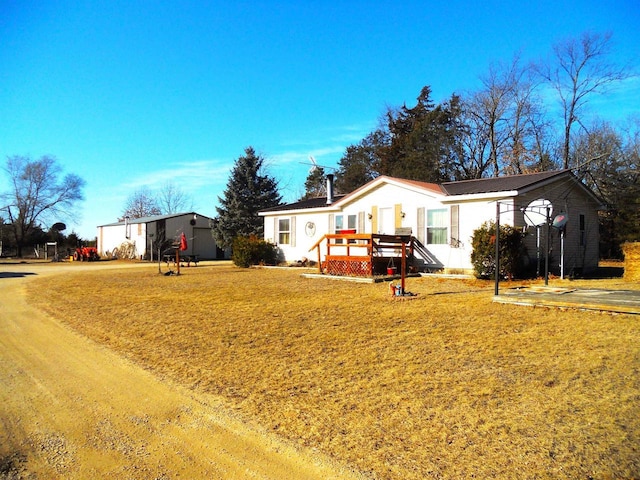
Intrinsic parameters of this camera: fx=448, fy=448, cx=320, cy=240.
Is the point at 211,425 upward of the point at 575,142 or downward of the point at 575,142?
downward

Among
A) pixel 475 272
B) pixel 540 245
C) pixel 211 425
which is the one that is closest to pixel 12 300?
pixel 211 425

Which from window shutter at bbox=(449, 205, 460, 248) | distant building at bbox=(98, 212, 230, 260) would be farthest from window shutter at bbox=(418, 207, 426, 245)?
distant building at bbox=(98, 212, 230, 260)

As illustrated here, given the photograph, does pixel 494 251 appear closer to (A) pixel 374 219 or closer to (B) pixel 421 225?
(B) pixel 421 225

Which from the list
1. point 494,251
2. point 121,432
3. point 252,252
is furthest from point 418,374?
point 252,252

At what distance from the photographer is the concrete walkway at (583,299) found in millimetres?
7195

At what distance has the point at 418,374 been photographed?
480 centimetres

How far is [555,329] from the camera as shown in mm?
6371

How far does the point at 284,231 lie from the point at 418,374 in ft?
58.3

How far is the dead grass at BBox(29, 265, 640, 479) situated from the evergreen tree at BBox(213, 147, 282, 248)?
21184 mm

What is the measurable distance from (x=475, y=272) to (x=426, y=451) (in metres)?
10.9

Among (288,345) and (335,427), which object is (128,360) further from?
(335,427)

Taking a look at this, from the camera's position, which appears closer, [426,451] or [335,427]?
[426,451]

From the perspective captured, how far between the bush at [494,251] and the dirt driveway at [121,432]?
10392 mm

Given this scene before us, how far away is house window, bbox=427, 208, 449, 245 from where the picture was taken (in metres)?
15.4
